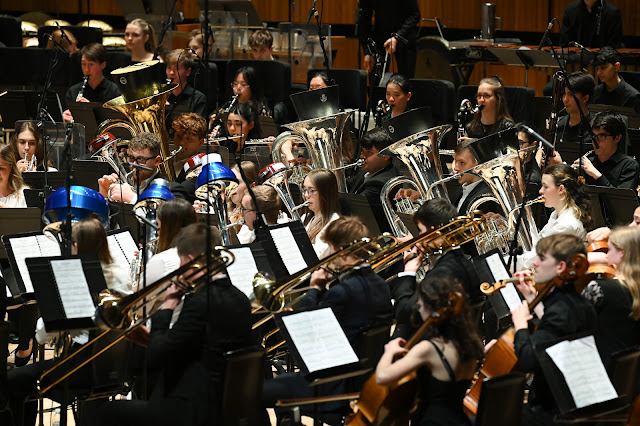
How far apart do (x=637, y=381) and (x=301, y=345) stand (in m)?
1.28

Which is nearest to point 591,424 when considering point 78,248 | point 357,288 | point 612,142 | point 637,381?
point 637,381

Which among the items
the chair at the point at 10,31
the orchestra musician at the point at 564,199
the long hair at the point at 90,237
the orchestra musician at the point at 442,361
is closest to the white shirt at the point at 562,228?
the orchestra musician at the point at 564,199

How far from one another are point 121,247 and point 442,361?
1.90 m

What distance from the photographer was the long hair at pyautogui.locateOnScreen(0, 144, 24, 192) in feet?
18.6

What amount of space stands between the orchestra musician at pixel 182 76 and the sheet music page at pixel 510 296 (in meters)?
4.05

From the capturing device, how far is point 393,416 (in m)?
3.40

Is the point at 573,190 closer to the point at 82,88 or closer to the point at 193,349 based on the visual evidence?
the point at 193,349

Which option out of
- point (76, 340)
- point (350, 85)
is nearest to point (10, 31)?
point (350, 85)

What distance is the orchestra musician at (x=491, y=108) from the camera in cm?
633

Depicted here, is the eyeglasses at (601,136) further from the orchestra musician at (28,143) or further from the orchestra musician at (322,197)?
the orchestra musician at (28,143)

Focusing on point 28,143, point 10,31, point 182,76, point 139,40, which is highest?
point 10,31

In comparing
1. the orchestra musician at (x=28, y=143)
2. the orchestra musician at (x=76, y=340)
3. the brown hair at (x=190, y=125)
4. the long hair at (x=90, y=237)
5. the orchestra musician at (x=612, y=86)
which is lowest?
the orchestra musician at (x=76, y=340)

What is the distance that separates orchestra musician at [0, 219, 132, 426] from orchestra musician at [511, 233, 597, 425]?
1739 mm

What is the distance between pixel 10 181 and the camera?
18.9ft
